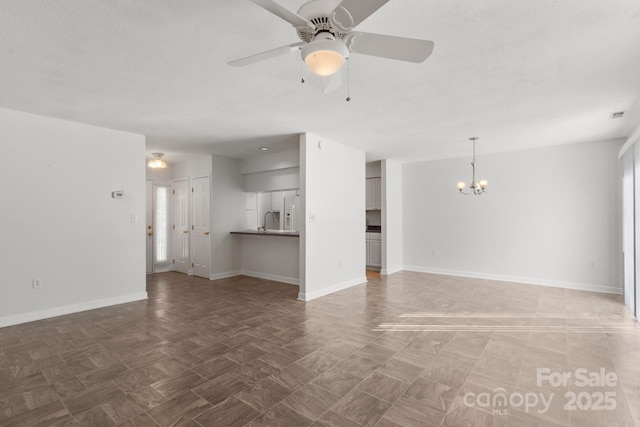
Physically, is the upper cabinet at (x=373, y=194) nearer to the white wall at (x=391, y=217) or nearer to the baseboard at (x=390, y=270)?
the white wall at (x=391, y=217)

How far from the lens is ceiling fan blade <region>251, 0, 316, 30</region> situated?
1.43 m

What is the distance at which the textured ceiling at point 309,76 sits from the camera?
198cm

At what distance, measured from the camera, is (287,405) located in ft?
7.07

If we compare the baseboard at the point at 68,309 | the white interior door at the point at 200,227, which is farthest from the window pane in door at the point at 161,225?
the baseboard at the point at 68,309

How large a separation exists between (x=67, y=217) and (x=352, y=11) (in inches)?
180

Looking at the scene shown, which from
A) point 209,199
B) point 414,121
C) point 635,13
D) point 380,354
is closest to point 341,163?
point 414,121

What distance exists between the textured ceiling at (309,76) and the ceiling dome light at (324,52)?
0.44 meters

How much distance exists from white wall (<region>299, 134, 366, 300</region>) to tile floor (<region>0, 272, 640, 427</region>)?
67cm

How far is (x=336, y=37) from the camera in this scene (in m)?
1.73

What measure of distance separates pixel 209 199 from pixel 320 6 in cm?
564

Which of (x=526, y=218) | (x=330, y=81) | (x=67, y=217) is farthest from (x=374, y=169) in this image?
(x=67, y=217)

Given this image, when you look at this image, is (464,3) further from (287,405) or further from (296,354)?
(296,354)

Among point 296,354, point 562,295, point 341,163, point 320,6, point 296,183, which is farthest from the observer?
point 296,183

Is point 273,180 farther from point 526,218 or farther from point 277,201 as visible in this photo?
point 526,218
